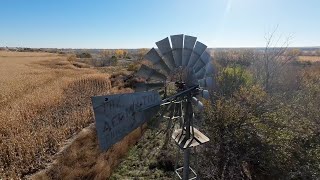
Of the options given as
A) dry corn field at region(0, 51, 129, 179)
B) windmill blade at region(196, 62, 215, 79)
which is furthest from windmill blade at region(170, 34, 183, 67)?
dry corn field at region(0, 51, 129, 179)

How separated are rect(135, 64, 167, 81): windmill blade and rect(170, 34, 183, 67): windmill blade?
0.37 m

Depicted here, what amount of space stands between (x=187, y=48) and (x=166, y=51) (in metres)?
0.39

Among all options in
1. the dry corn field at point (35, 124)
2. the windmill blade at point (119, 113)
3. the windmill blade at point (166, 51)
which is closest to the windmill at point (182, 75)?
the windmill blade at point (166, 51)

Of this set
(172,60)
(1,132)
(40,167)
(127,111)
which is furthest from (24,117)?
(127,111)

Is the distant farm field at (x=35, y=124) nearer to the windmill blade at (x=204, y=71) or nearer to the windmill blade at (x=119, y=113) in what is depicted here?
the windmill blade at (x=119, y=113)

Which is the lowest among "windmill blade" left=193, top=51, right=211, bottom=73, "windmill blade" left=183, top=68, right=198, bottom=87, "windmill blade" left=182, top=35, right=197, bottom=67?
"windmill blade" left=183, top=68, right=198, bottom=87

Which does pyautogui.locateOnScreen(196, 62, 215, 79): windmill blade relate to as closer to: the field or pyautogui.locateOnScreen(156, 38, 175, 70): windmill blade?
pyautogui.locateOnScreen(156, 38, 175, 70): windmill blade

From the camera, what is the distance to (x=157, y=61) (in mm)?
4387

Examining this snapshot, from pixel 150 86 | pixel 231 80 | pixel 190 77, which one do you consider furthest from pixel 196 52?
pixel 231 80

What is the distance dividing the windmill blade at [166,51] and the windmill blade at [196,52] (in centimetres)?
33

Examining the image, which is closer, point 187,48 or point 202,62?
point 187,48

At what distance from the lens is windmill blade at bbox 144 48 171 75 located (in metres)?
4.35

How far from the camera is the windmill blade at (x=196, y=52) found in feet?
14.5

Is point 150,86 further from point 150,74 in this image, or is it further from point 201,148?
point 201,148
